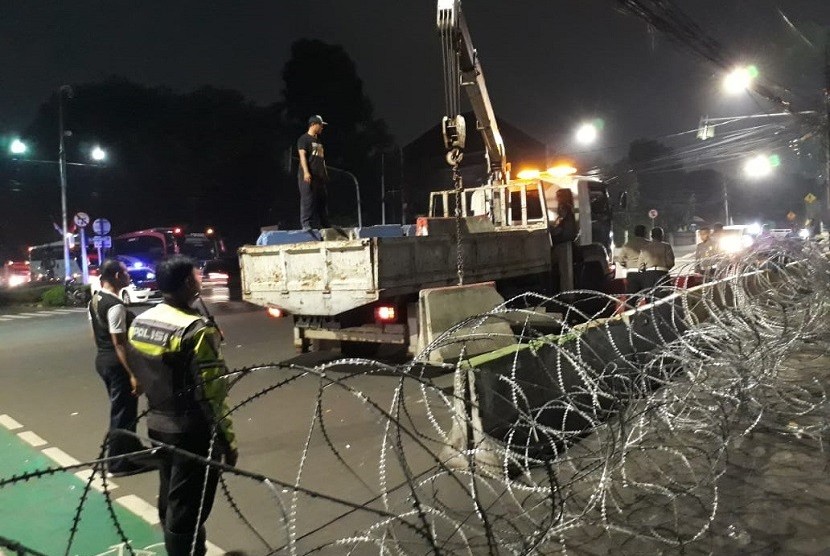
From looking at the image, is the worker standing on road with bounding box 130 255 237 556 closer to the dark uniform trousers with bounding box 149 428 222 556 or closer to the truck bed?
the dark uniform trousers with bounding box 149 428 222 556

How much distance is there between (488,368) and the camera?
16.4 feet

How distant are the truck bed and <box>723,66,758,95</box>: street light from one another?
31.4ft

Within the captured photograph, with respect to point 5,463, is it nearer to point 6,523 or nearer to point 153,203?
point 6,523

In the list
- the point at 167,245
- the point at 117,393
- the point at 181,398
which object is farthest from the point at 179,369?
the point at 167,245

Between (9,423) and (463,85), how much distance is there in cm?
823

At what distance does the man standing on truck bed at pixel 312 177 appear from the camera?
8762 mm

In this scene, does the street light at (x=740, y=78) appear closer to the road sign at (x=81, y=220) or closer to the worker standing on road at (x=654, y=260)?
the worker standing on road at (x=654, y=260)

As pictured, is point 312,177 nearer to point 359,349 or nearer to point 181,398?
point 359,349

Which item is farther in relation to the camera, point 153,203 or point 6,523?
point 153,203

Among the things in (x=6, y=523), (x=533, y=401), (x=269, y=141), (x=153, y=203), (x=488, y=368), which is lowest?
(x=6, y=523)

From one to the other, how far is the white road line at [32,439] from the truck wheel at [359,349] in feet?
13.4

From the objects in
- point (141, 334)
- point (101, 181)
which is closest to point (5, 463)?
point (141, 334)

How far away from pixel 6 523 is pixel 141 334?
226 centimetres

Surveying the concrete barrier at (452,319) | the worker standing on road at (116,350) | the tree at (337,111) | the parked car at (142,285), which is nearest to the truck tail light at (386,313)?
the concrete barrier at (452,319)
